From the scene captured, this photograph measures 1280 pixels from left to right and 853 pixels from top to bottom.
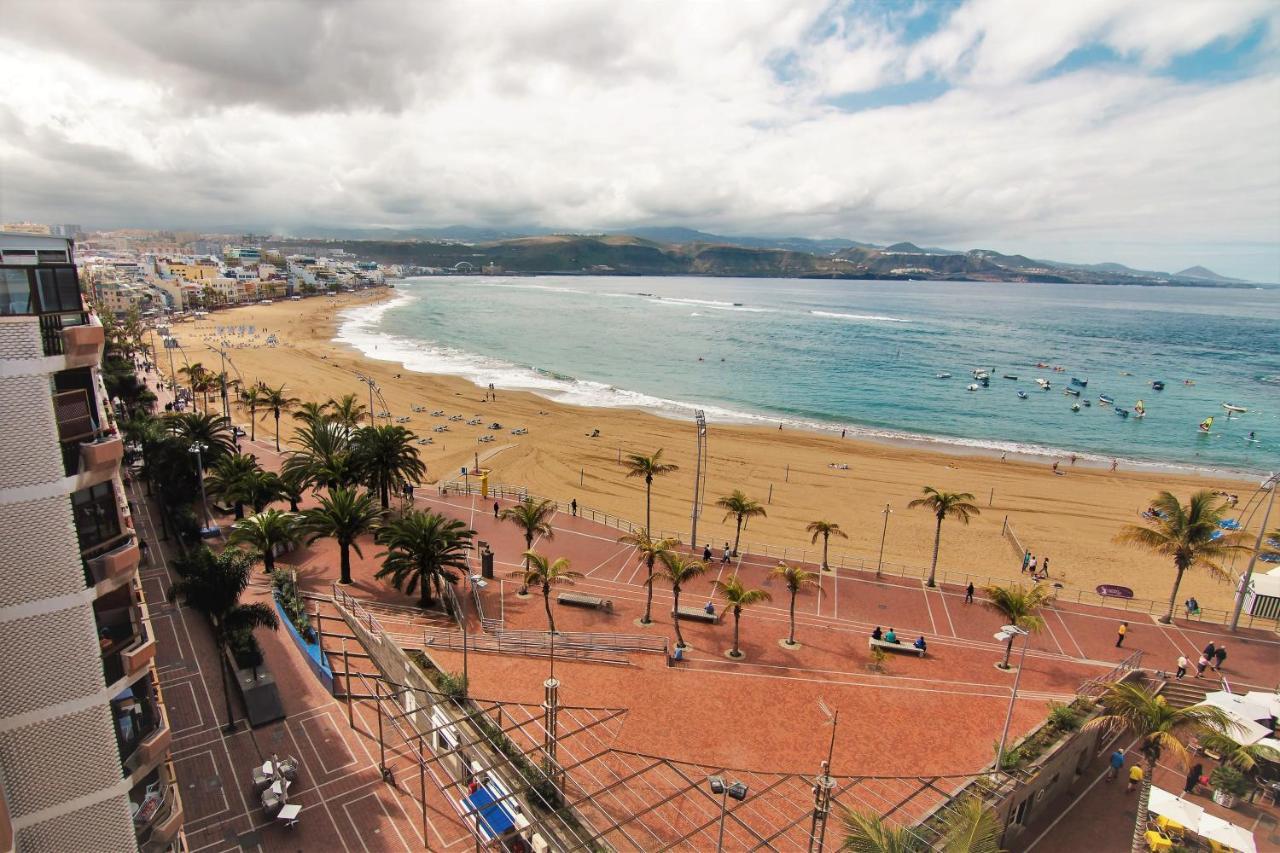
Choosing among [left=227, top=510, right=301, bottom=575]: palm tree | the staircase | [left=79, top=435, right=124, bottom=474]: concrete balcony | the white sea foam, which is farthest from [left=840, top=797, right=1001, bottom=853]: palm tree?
the white sea foam

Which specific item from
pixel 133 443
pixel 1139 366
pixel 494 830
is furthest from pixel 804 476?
pixel 1139 366

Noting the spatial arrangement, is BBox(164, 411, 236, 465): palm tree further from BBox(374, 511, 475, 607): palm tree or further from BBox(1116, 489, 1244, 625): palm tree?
BBox(1116, 489, 1244, 625): palm tree

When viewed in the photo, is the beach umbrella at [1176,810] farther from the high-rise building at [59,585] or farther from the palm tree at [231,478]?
the palm tree at [231,478]

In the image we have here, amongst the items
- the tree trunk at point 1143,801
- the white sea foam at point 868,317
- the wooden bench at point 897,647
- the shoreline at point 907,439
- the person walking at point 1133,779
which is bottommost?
the shoreline at point 907,439

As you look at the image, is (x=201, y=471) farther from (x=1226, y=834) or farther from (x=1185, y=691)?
(x=1185, y=691)

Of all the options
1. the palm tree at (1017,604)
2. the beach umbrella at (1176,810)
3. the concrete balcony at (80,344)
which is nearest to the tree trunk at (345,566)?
the concrete balcony at (80,344)

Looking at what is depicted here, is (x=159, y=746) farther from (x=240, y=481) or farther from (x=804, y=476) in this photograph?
(x=804, y=476)

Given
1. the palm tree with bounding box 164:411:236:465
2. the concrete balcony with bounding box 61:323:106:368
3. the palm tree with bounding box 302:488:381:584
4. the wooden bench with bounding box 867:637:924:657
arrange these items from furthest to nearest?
the palm tree with bounding box 164:411:236:465 → the palm tree with bounding box 302:488:381:584 → the wooden bench with bounding box 867:637:924:657 → the concrete balcony with bounding box 61:323:106:368

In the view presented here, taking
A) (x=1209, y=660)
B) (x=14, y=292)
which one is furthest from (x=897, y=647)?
(x=14, y=292)
